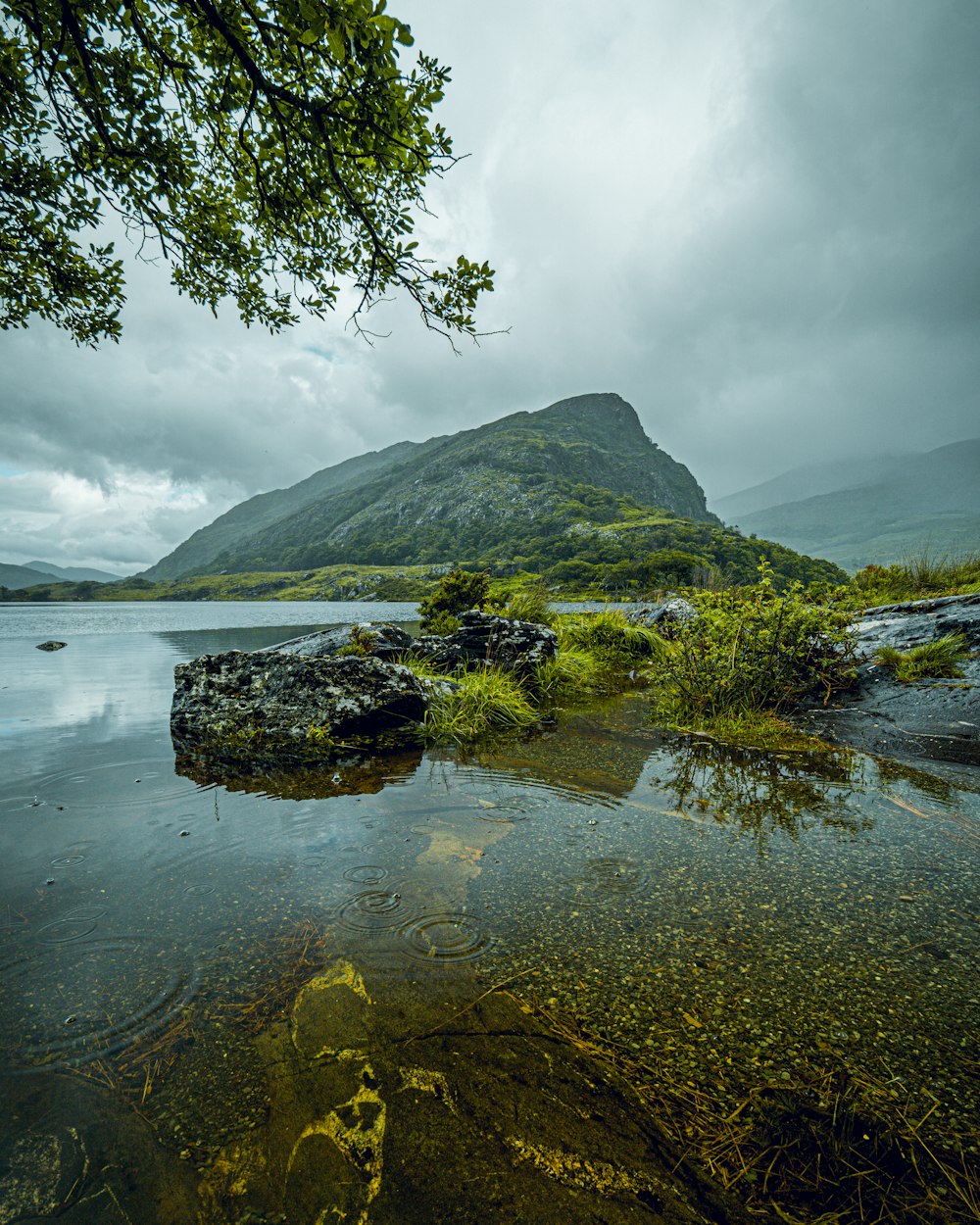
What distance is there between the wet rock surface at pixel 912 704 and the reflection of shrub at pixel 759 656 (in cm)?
44

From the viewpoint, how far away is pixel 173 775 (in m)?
5.55

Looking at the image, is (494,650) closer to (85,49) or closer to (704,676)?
(704,676)

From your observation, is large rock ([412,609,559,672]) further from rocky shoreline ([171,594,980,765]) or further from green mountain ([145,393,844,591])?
green mountain ([145,393,844,591])

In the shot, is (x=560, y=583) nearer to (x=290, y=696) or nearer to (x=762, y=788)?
(x=290, y=696)

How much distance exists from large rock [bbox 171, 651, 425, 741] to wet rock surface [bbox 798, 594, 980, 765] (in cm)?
595

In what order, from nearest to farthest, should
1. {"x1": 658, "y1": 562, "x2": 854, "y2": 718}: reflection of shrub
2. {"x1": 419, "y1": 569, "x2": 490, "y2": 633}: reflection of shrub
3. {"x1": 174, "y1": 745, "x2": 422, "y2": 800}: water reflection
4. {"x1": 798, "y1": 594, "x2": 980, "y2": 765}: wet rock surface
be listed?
1. {"x1": 174, "y1": 745, "x2": 422, "y2": 800}: water reflection
2. {"x1": 798, "y1": 594, "x2": 980, "y2": 765}: wet rock surface
3. {"x1": 658, "y1": 562, "x2": 854, "y2": 718}: reflection of shrub
4. {"x1": 419, "y1": 569, "x2": 490, "y2": 633}: reflection of shrub

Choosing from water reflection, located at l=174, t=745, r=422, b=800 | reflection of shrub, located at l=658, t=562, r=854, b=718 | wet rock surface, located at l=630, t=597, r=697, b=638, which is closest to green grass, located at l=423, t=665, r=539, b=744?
water reflection, located at l=174, t=745, r=422, b=800

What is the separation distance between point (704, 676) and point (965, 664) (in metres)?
3.63

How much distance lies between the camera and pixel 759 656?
7766 mm

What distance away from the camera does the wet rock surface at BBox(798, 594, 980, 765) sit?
6.27 m

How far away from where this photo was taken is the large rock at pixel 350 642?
8523 mm

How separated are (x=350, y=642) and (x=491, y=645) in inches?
122

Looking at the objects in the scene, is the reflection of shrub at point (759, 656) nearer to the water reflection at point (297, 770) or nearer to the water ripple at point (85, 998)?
the water reflection at point (297, 770)

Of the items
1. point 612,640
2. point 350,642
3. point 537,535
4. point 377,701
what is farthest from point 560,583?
point 377,701
